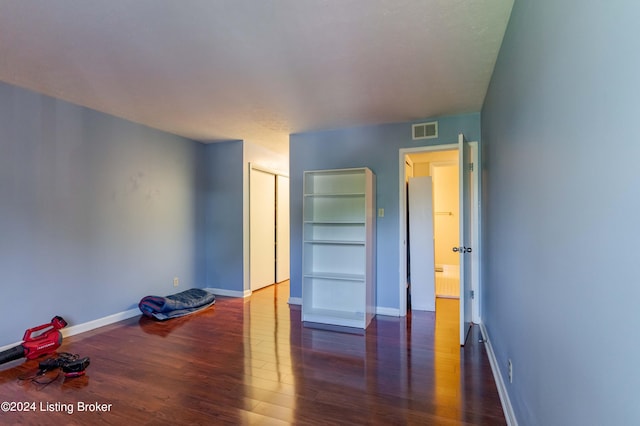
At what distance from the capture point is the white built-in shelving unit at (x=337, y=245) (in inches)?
156

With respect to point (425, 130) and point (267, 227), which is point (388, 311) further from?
point (267, 227)

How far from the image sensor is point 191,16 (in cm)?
198

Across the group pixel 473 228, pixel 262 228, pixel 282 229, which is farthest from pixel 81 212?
pixel 473 228

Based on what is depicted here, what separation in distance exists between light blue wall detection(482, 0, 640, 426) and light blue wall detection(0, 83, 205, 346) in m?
4.12

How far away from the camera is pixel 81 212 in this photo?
358 centimetres

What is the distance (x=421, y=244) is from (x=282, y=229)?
8.99 ft

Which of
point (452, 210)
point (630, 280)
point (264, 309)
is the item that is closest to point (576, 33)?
point (630, 280)

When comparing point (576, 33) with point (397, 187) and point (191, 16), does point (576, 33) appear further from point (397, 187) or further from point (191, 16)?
point (397, 187)

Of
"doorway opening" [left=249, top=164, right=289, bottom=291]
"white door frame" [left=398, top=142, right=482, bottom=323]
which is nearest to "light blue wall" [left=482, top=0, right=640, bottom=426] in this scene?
"white door frame" [left=398, top=142, right=482, bottom=323]

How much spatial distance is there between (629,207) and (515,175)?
1294 millimetres

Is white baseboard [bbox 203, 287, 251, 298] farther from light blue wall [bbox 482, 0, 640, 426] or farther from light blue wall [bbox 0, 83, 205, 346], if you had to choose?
light blue wall [bbox 482, 0, 640, 426]

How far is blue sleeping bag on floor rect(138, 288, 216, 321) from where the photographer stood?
4.00m

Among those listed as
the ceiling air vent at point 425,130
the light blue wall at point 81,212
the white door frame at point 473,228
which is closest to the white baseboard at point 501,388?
the white door frame at point 473,228

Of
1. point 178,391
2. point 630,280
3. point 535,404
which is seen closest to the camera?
point 630,280
